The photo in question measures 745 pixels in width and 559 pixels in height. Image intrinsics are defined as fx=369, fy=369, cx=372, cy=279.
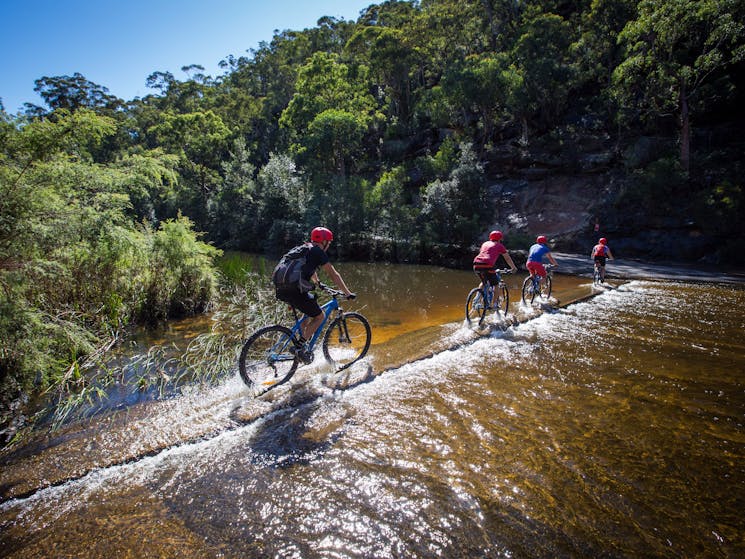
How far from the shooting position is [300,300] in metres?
5.48

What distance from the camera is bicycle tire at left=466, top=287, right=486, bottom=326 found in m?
8.63

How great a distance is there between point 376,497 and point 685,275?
1770 cm

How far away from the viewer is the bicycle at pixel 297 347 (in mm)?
5441

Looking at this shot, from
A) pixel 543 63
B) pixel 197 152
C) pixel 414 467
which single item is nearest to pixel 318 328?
pixel 414 467

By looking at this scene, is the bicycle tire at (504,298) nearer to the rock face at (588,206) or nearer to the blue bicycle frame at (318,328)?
the blue bicycle frame at (318,328)

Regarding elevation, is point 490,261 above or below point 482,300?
above

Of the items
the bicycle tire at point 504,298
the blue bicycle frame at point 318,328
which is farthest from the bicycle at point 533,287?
the blue bicycle frame at point 318,328

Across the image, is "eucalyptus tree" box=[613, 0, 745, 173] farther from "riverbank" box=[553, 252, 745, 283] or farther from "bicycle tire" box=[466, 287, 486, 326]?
"bicycle tire" box=[466, 287, 486, 326]

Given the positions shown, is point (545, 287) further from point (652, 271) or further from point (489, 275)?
point (652, 271)

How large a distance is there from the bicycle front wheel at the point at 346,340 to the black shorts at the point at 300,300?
1.69 ft

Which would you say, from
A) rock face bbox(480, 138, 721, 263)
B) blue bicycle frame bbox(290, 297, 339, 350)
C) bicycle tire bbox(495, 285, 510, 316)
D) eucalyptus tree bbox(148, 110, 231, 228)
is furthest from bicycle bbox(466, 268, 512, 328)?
eucalyptus tree bbox(148, 110, 231, 228)

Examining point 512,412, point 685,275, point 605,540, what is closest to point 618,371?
point 512,412

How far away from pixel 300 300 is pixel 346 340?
119 cm

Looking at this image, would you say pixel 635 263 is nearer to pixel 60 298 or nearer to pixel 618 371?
pixel 618 371
